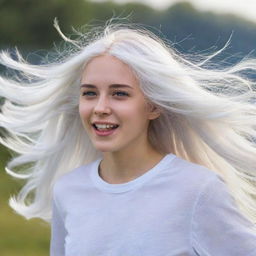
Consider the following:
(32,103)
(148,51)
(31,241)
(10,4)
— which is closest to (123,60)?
(148,51)

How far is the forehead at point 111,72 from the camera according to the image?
4031 millimetres

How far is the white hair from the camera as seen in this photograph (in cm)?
414

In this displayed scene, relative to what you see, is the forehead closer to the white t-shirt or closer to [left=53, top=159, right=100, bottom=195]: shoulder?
the white t-shirt

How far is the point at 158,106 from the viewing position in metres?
4.17

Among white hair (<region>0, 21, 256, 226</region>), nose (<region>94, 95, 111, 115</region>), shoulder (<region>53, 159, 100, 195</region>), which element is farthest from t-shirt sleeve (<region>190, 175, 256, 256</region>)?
shoulder (<region>53, 159, 100, 195</region>)

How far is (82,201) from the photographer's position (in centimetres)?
425

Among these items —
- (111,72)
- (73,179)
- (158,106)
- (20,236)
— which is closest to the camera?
(111,72)

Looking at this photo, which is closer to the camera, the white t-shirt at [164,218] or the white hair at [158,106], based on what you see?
the white t-shirt at [164,218]

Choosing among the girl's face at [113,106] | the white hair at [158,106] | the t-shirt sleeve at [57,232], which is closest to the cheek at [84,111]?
the girl's face at [113,106]

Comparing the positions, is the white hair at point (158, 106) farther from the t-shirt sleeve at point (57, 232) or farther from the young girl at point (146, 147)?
the t-shirt sleeve at point (57, 232)

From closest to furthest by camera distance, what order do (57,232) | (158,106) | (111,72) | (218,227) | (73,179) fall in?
(218,227), (111,72), (158,106), (73,179), (57,232)

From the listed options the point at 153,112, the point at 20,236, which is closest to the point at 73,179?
the point at 153,112

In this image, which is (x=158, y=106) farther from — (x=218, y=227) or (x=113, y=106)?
(x=218, y=227)

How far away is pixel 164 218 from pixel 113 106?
51cm
